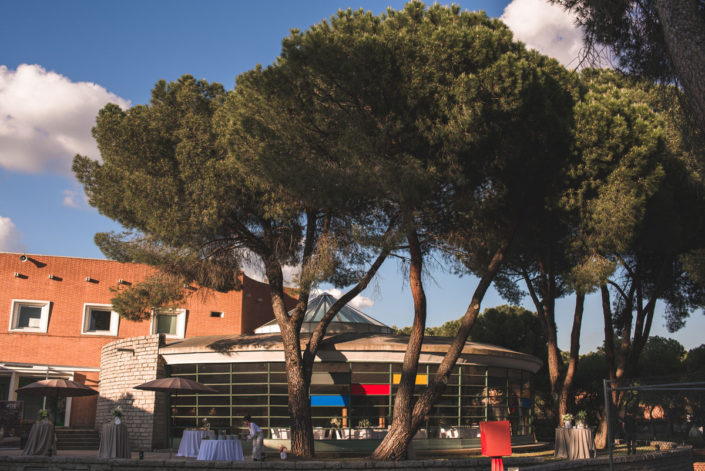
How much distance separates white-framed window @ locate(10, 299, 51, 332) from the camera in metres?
27.6

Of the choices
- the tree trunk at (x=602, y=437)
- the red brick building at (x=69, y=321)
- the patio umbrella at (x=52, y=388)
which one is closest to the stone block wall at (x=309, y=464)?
the patio umbrella at (x=52, y=388)

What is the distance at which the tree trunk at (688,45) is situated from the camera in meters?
8.80

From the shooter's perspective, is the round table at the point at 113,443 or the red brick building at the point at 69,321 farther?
the red brick building at the point at 69,321

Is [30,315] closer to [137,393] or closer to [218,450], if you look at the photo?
[137,393]

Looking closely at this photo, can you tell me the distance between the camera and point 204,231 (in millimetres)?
16344

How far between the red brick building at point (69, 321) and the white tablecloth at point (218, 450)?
12.9 meters

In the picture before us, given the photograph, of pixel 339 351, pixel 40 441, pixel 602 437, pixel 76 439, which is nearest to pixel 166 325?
pixel 76 439

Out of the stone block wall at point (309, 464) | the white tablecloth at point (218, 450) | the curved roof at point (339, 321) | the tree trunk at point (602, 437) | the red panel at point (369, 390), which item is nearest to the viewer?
the stone block wall at point (309, 464)

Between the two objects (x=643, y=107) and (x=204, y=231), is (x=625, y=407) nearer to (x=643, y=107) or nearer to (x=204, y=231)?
(x=643, y=107)

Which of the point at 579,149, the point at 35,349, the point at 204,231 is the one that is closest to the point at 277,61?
the point at 204,231

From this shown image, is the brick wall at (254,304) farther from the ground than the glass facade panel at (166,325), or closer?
farther from the ground

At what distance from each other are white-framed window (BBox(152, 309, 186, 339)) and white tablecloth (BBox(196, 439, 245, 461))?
16876 millimetres

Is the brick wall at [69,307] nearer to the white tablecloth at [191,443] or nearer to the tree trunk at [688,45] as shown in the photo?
the white tablecloth at [191,443]

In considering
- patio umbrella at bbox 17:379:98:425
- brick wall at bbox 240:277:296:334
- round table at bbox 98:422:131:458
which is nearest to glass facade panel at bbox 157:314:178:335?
brick wall at bbox 240:277:296:334
